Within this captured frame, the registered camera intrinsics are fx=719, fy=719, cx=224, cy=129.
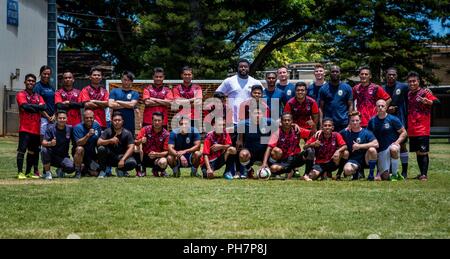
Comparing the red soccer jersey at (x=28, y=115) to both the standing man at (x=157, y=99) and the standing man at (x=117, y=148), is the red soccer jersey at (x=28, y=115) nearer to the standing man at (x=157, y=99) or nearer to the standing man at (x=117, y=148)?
the standing man at (x=117, y=148)

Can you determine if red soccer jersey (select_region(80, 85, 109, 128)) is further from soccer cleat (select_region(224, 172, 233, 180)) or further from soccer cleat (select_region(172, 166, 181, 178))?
soccer cleat (select_region(224, 172, 233, 180))

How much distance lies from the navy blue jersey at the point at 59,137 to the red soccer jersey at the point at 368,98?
571 cm

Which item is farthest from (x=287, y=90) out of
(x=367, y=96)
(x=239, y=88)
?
(x=367, y=96)

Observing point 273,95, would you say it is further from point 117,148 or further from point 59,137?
point 59,137

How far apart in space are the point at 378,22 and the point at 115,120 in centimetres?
2633

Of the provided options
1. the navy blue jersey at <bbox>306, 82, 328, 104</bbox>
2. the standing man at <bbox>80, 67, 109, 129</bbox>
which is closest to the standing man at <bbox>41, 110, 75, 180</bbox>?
the standing man at <bbox>80, 67, 109, 129</bbox>

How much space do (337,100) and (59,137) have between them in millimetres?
5413

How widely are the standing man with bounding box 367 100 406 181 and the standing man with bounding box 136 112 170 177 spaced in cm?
399

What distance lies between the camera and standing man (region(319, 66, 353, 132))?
14.1 metres

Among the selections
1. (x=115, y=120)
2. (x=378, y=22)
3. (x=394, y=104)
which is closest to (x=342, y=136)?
(x=394, y=104)

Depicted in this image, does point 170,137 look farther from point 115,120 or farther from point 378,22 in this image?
point 378,22

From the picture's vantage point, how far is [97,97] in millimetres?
14312
